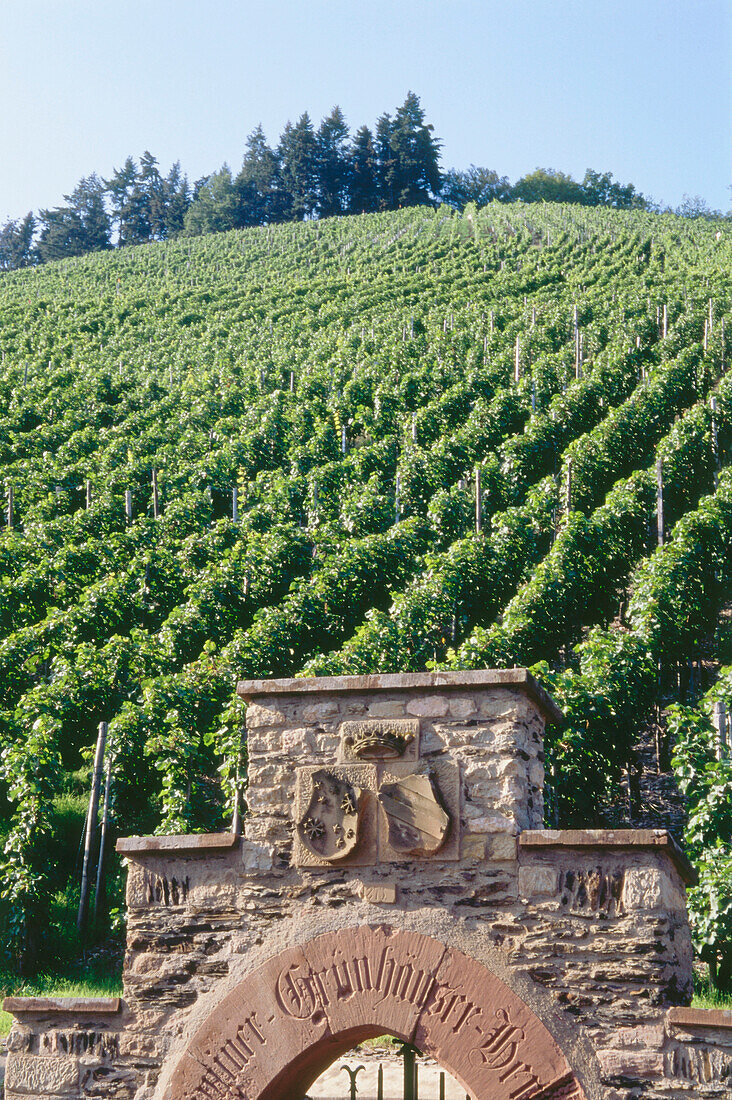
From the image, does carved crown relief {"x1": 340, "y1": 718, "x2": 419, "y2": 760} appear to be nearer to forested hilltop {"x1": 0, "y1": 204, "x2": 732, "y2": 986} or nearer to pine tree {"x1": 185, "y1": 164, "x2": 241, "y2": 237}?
forested hilltop {"x1": 0, "y1": 204, "x2": 732, "y2": 986}

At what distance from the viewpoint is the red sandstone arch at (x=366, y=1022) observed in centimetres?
468

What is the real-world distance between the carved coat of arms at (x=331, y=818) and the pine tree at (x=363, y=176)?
61.8 meters

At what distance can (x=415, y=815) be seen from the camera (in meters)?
5.08

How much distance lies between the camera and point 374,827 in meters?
5.14

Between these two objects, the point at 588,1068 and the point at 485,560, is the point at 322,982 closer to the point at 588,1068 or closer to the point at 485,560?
the point at 588,1068

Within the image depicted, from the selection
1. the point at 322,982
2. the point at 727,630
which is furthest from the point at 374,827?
the point at 727,630

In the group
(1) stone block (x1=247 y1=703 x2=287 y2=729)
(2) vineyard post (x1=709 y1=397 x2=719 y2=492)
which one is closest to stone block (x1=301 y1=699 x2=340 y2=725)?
(1) stone block (x1=247 y1=703 x2=287 y2=729)

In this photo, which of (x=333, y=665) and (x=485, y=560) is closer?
(x=333, y=665)

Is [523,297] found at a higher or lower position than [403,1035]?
higher

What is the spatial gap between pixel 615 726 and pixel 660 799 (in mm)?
1258

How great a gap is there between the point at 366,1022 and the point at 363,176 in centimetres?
6442

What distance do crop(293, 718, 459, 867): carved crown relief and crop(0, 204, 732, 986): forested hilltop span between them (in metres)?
4.38

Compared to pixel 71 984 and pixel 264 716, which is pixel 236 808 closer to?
pixel 71 984

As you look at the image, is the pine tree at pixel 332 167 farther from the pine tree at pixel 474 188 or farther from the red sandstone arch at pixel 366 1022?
the red sandstone arch at pixel 366 1022
